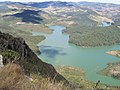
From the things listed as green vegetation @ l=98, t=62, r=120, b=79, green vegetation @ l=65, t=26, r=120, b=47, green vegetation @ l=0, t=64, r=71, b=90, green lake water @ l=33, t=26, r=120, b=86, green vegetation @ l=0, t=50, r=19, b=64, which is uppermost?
green vegetation @ l=0, t=64, r=71, b=90

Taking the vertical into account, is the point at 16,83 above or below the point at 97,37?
above

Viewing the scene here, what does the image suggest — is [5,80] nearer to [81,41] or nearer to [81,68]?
[81,68]

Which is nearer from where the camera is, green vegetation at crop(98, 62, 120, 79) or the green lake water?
the green lake water

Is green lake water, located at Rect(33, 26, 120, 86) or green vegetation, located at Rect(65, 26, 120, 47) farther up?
green lake water, located at Rect(33, 26, 120, 86)

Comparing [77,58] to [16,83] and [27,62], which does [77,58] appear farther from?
[16,83]

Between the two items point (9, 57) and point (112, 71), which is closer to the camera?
point (9, 57)

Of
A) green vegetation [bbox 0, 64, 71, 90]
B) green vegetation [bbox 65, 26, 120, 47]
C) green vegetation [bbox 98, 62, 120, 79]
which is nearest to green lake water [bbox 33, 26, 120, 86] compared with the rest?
green vegetation [bbox 98, 62, 120, 79]

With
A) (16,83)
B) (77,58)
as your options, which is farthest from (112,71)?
(16,83)

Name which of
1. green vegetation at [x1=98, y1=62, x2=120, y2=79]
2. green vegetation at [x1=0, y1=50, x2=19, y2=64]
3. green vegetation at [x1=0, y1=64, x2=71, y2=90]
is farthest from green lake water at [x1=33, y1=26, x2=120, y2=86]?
green vegetation at [x1=0, y1=64, x2=71, y2=90]

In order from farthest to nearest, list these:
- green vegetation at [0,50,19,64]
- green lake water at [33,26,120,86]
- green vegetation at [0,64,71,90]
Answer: green lake water at [33,26,120,86] < green vegetation at [0,50,19,64] < green vegetation at [0,64,71,90]

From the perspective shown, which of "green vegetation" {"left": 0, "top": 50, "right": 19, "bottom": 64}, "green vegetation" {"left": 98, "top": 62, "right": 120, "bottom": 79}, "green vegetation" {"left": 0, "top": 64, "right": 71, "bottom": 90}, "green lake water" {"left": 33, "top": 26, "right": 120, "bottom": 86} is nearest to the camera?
"green vegetation" {"left": 0, "top": 64, "right": 71, "bottom": 90}

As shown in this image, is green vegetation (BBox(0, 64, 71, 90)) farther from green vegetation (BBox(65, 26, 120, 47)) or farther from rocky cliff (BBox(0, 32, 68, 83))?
green vegetation (BBox(65, 26, 120, 47))

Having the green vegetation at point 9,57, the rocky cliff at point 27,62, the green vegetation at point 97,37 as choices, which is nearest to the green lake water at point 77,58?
the green vegetation at point 97,37
